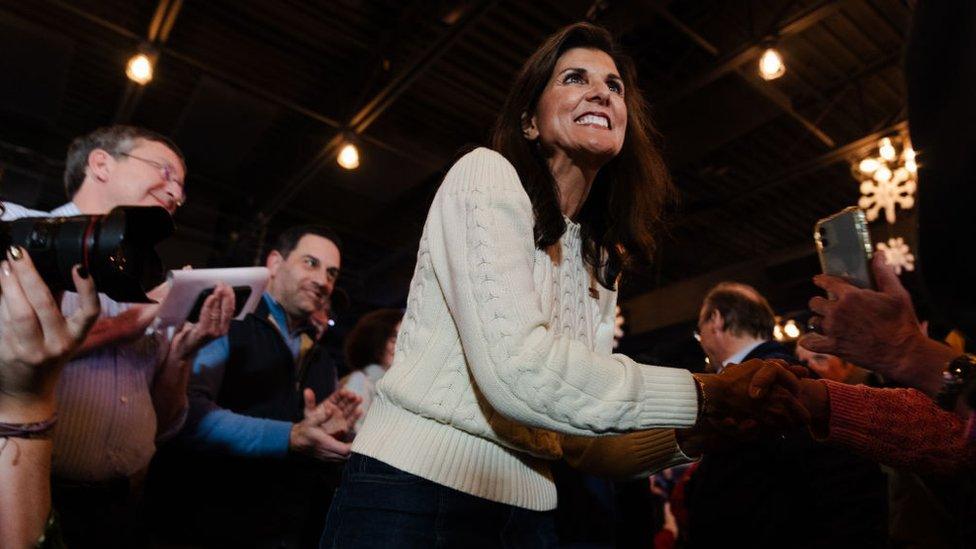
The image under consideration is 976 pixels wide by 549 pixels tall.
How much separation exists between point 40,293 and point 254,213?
7.84 m

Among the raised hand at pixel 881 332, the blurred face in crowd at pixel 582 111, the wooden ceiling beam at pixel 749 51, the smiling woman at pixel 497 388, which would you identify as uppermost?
the wooden ceiling beam at pixel 749 51

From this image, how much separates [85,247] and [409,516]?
826 mm

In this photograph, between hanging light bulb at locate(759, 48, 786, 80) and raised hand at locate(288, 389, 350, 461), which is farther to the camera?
hanging light bulb at locate(759, 48, 786, 80)

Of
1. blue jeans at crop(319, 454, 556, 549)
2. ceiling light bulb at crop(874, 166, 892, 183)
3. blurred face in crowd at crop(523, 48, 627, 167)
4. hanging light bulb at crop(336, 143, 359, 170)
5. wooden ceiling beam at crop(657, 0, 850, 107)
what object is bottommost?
blue jeans at crop(319, 454, 556, 549)

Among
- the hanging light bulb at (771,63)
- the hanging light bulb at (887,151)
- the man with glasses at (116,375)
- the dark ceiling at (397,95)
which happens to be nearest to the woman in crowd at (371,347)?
the man with glasses at (116,375)

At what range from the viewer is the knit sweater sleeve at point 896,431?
1.28 m

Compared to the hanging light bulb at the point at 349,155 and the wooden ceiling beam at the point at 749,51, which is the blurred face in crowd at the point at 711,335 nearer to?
the wooden ceiling beam at the point at 749,51

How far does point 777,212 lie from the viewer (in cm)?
803

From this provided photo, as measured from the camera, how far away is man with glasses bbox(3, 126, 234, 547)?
166 cm

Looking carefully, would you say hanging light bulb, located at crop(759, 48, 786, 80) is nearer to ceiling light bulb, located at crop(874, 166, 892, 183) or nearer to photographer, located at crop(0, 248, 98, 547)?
ceiling light bulb, located at crop(874, 166, 892, 183)

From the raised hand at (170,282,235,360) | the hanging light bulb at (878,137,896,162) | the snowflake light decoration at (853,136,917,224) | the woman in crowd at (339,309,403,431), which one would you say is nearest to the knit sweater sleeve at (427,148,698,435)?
the raised hand at (170,282,235,360)

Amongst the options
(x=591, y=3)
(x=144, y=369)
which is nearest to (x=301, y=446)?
(x=144, y=369)

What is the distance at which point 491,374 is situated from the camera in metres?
0.86

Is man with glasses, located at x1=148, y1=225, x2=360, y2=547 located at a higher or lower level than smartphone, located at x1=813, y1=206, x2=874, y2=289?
lower
